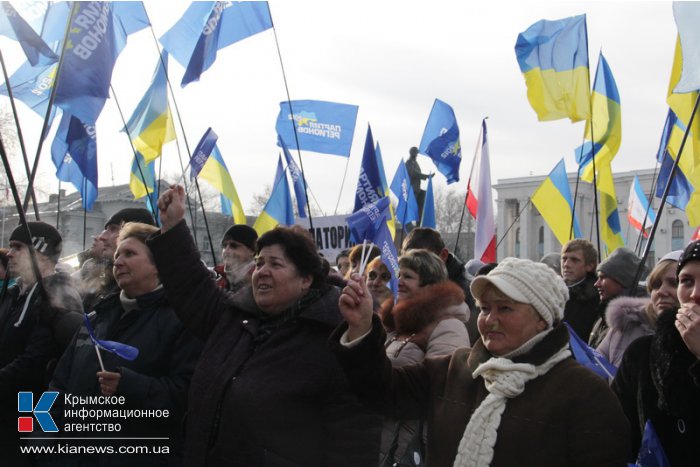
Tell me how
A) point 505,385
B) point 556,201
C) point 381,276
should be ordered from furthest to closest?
point 556,201, point 381,276, point 505,385

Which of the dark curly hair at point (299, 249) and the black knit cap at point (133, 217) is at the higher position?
the black knit cap at point (133, 217)

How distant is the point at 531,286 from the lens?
261 centimetres

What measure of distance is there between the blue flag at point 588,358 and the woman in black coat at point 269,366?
943 mm

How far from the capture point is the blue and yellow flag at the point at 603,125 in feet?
29.9

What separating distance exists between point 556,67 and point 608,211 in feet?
7.18

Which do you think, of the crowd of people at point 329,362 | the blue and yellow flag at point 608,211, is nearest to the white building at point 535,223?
the blue and yellow flag at point 608,211

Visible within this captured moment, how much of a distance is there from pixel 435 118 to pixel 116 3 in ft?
16.0

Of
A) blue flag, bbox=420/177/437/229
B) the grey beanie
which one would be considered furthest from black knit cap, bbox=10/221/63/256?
blue flag, bbox=420/177/437/229

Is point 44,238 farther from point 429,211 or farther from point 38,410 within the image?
point 429,211

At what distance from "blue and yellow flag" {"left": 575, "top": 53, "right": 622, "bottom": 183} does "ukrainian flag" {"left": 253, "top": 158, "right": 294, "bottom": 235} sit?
361 centimetres

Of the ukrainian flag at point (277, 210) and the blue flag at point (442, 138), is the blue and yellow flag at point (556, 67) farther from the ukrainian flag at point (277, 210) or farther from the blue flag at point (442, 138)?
the ukrainian flag at point (277, 210)

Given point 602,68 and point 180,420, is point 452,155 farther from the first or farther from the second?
point 180,420

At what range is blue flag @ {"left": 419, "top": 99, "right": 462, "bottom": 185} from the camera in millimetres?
11312

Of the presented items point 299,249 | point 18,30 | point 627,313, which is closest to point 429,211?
point 627,313
